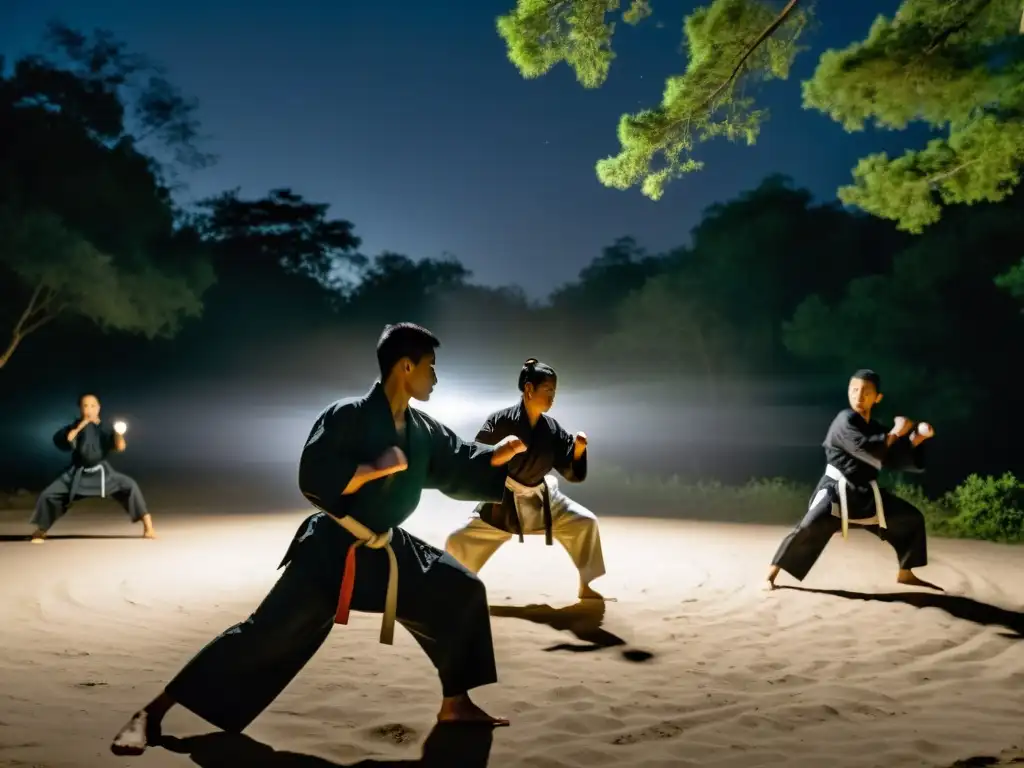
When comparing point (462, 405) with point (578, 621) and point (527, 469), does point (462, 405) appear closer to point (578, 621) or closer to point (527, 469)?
point (527, 469)

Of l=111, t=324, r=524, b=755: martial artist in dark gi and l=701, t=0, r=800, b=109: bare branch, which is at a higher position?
l=701, t=0, r=800, b=109: bare branch

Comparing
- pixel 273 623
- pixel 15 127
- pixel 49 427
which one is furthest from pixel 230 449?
pixel 273 623

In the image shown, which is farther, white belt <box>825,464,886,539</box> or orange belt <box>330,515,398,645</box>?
white belt <box>825,464,886,539</box>

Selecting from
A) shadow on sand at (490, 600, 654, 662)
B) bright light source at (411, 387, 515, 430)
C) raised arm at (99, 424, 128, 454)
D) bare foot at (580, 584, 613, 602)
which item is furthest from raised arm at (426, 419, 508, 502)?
bright light source at (411, 387, 515, 430)

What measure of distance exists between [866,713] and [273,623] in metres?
2.75

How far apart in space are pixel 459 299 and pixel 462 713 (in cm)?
3131

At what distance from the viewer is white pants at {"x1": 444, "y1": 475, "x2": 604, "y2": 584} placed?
6.13 meters

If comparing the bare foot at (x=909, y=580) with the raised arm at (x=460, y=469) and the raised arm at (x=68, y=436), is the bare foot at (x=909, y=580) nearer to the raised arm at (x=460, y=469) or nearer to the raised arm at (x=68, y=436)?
the raised arm at (x=460, y=469)

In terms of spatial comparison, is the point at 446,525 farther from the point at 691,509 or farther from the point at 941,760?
the point at 941,760

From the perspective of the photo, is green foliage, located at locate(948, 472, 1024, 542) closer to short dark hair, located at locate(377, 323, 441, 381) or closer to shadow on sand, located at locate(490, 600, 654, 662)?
shadow on sand, located at locate(490, 600, 654, 662)

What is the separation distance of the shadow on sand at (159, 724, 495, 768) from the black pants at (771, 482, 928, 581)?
3.69 metres

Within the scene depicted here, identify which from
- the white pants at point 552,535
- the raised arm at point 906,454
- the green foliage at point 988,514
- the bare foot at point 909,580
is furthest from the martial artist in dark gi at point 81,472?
the green foliage at point 988,514

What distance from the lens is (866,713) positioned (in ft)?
13.1

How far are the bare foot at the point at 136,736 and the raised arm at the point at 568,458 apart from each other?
3253 mm
